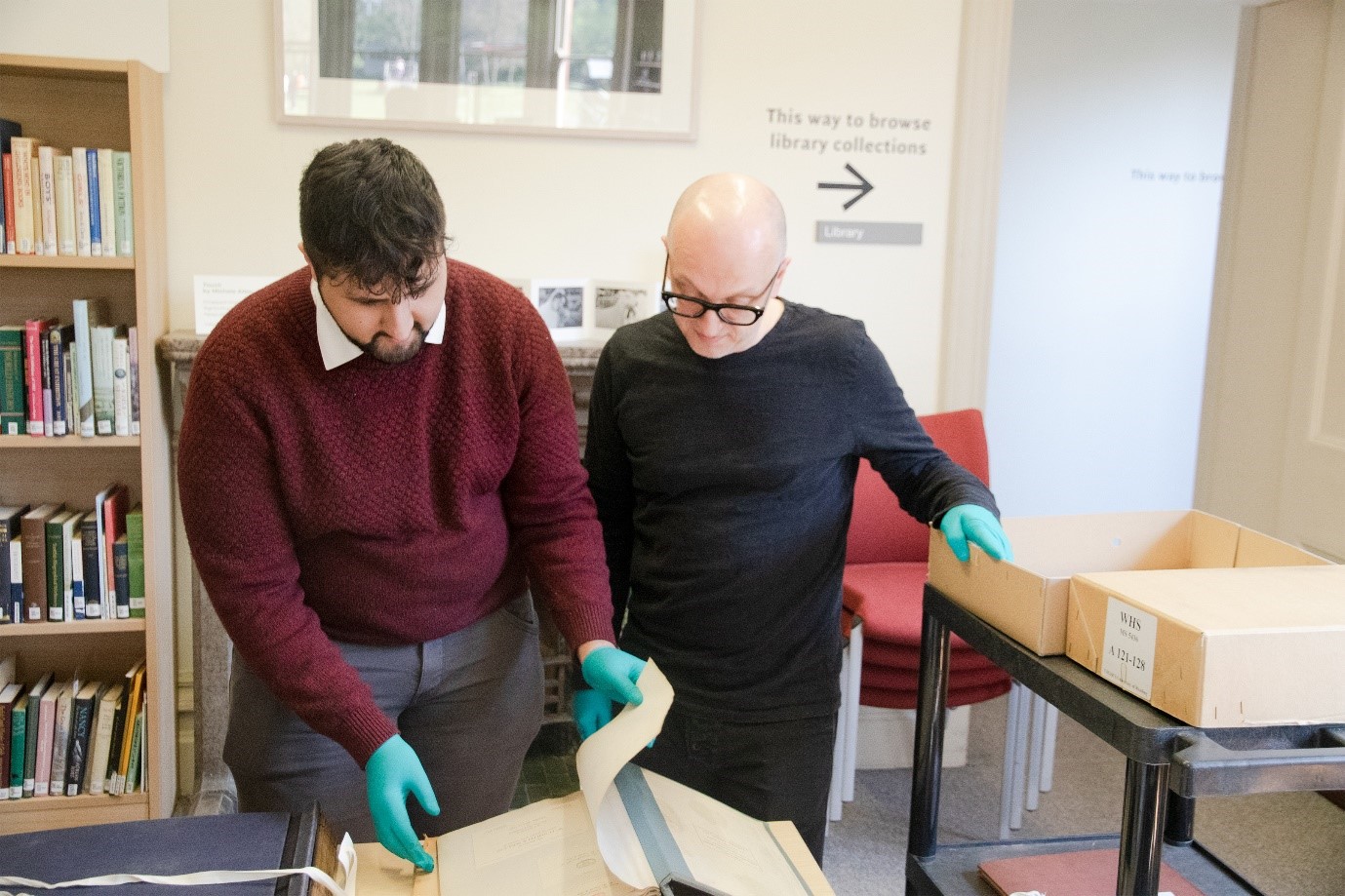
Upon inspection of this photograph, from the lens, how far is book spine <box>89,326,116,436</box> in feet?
7.70

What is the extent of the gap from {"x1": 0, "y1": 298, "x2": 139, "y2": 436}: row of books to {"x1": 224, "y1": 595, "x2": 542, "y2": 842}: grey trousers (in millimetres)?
1107

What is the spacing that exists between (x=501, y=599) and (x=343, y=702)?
283mm

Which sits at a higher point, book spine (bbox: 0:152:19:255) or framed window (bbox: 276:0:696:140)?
framed window (bbox: 276:0:696:140)

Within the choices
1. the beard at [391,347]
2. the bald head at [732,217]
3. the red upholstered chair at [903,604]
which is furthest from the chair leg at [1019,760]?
the beard at [391,347]

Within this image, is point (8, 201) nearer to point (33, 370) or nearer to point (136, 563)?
point (33, 370)

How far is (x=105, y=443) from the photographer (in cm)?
236

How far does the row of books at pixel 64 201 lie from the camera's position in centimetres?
229

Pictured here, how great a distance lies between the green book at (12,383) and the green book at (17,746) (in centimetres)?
62

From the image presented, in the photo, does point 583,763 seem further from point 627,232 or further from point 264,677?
point 627,232

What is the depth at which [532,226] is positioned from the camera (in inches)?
104

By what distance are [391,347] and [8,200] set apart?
1506 millimetres

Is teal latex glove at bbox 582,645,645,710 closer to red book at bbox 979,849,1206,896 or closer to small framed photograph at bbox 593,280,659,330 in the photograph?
red book at bbox 979,849,1206,896

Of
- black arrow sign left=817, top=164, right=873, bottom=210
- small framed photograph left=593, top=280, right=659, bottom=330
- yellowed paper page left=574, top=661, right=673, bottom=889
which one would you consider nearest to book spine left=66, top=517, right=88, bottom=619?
small framed photograph left=593, top=280, right=659, bottom=330

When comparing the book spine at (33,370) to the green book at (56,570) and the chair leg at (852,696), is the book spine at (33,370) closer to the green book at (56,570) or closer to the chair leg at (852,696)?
the green book at (56,570)
